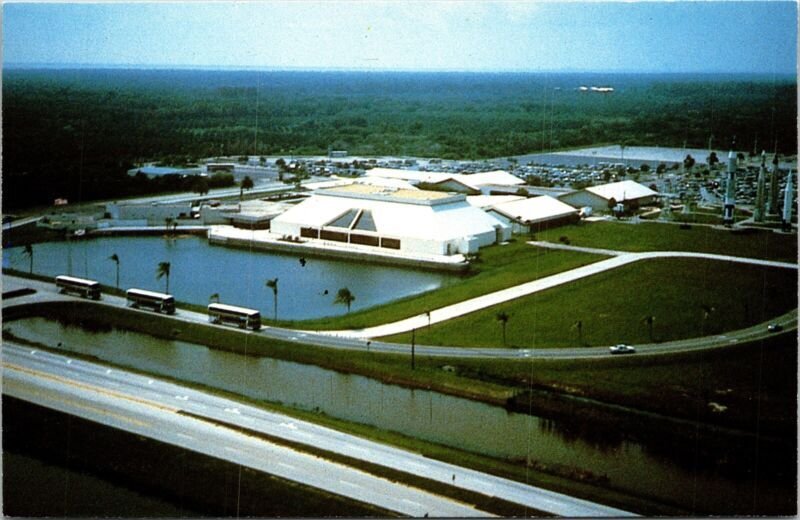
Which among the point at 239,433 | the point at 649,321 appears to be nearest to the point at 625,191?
the point at 649,321

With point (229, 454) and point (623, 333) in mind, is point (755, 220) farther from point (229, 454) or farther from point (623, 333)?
point (229, 454)

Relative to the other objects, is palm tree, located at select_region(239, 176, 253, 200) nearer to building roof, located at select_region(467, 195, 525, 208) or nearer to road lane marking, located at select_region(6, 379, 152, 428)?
building roof, located at select_region(467, 195, 525, 208)

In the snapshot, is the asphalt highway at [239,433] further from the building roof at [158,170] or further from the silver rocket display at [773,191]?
the silver rocket display at [773,191]

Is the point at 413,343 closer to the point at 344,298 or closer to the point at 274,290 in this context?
the point at 344,298

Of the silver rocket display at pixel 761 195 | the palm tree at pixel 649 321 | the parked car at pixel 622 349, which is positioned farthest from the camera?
the silver rocket display at pixel 761 195

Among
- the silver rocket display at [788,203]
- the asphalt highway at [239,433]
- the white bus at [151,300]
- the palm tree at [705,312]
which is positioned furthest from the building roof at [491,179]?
the asphalt highway at [239,433]

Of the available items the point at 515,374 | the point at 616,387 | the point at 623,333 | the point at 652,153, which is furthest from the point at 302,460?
the point at 652,153

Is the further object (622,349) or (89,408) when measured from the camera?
(622,349)
